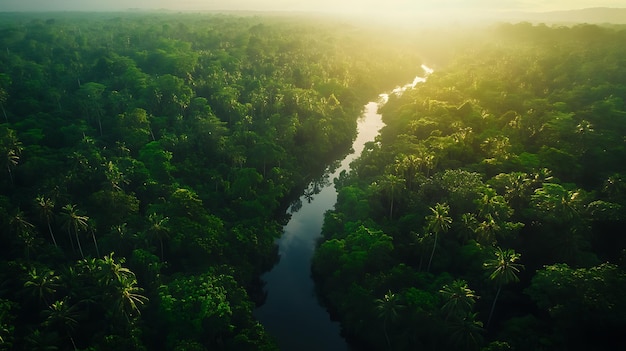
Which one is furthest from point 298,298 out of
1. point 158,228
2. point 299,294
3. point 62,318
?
point 62,318

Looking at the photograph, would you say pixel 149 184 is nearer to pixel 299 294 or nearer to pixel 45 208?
pixel 45 208

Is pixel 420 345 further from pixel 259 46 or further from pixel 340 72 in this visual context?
pixel 259 46

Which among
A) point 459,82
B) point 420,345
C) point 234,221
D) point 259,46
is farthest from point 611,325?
point 259,46

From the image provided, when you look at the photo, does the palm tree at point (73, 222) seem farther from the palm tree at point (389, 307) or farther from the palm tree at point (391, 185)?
the palm tree at point (391, 185)

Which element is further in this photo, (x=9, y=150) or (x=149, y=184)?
(x=149, y=184)

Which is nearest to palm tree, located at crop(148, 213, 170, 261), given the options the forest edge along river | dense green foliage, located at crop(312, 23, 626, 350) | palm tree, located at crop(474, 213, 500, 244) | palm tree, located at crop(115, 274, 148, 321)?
palm tree, located at crop(115, 274, 148, 321)
